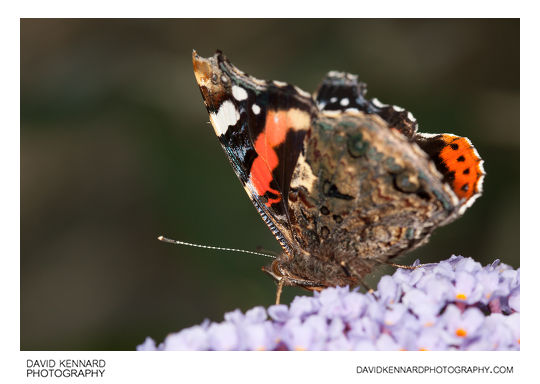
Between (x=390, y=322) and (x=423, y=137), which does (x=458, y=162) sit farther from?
(x=390, y=322)

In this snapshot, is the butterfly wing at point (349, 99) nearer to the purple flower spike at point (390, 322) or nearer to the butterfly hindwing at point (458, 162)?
the butterfly hindwing at point (458, 162)

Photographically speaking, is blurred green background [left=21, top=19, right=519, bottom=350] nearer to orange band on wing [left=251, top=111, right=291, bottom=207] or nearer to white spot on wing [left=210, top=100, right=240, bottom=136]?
orange band on wing [left=251, top=111, right=291, bottom=207]

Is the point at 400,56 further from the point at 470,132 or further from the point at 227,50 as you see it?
the point at 227,50
